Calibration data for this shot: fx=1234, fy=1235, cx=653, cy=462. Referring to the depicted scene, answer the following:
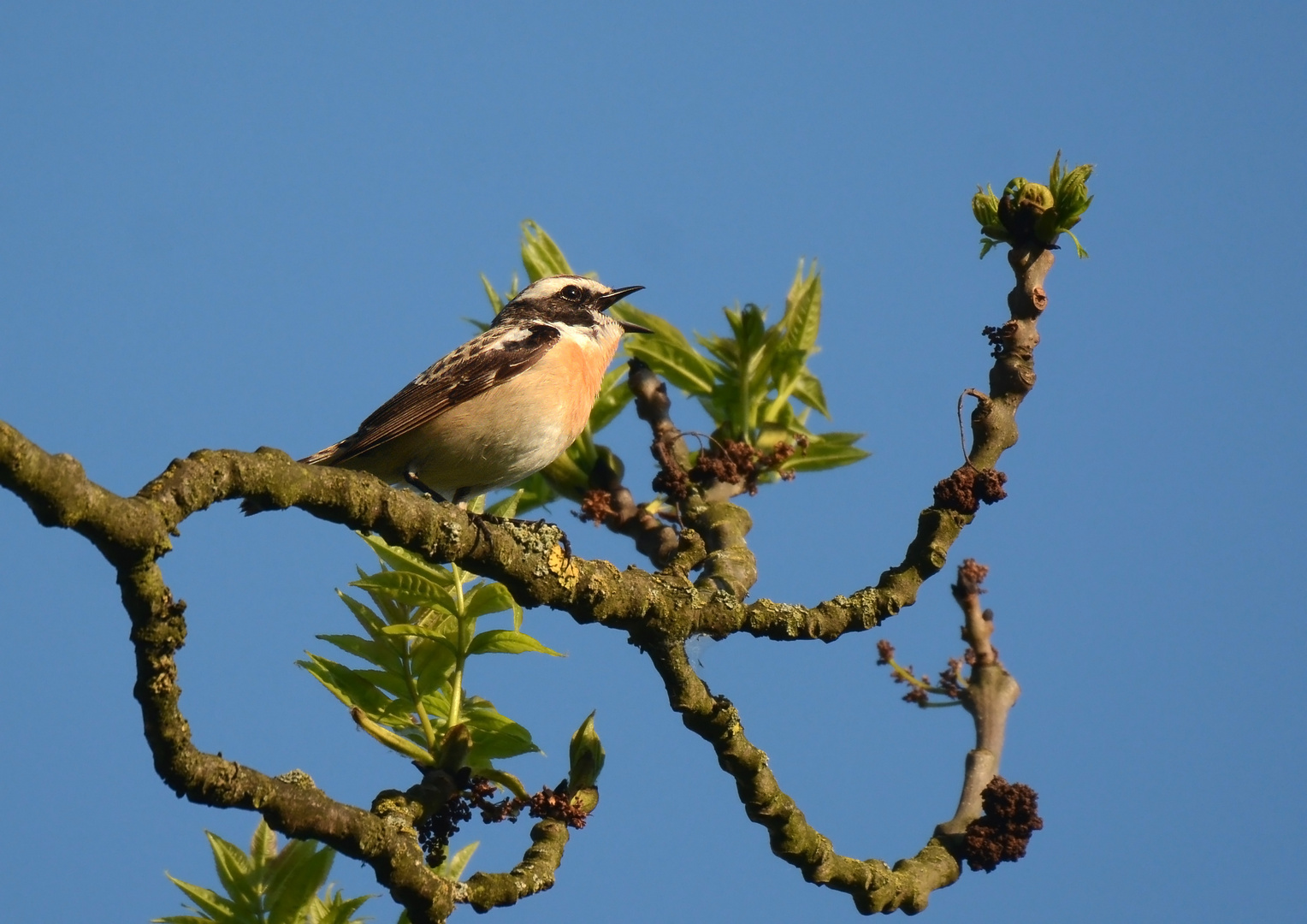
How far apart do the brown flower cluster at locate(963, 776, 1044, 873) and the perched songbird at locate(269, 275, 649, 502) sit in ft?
9.64

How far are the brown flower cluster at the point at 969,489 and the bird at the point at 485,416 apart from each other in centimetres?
237

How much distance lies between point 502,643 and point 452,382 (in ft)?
8.65

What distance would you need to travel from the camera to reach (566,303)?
8344 mm

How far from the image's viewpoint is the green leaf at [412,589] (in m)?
5.16

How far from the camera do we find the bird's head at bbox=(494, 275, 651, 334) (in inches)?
319

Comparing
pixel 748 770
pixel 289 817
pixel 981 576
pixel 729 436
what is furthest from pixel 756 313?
pixel 289 817

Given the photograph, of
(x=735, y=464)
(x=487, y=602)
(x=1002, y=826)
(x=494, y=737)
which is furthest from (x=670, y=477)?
(x=1002, y=826)

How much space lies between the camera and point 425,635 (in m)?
5.00

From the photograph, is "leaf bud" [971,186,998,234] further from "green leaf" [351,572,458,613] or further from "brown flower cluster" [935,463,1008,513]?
"green leaf" [351,572,458,613]

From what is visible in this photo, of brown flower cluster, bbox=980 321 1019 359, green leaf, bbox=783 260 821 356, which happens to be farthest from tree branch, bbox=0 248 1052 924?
green leaf, bbox=783 260 821 356

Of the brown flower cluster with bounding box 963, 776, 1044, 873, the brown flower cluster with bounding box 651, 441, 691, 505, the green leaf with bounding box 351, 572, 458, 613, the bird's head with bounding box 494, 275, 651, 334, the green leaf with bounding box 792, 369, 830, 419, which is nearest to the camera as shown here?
the green leaf with bounding box 351, 572, 458, 613

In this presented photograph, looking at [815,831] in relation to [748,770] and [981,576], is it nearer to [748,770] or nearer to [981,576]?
[748,770]

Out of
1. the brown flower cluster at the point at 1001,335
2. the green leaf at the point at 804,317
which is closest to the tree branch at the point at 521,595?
the brown flower cluster at the point at 1001,335

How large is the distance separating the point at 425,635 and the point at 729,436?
2.81 meters
